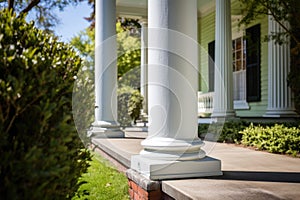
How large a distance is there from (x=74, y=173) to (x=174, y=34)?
1.73m

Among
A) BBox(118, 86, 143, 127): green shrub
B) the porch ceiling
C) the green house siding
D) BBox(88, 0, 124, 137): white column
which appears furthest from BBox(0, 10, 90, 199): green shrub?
the porch ceiling

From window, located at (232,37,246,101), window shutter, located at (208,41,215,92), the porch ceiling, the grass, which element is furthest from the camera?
the porch ceiling

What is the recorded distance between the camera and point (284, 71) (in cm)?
851

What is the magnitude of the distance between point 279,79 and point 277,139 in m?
3.09

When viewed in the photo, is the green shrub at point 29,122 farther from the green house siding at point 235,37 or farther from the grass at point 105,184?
the green house siding at point 235,37

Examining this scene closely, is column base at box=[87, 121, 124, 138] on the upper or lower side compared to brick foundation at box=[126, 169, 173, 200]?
upper

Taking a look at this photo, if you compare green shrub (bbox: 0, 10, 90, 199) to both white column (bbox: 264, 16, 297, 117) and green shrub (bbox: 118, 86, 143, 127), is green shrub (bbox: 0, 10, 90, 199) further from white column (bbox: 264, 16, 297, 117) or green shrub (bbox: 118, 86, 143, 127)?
green shrub (bbox: 118, 86, 143, 127)

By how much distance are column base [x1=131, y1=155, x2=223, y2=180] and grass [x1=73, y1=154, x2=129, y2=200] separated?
0.70 meters

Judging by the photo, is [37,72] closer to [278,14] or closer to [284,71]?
[278,14]

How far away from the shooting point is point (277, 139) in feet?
19.5

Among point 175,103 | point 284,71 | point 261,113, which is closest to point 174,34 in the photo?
point 175,103

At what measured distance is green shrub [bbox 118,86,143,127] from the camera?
13.4 meters

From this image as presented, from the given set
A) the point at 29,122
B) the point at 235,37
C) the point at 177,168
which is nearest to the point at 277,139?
the point at 177,168

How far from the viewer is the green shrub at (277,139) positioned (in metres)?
5.76
